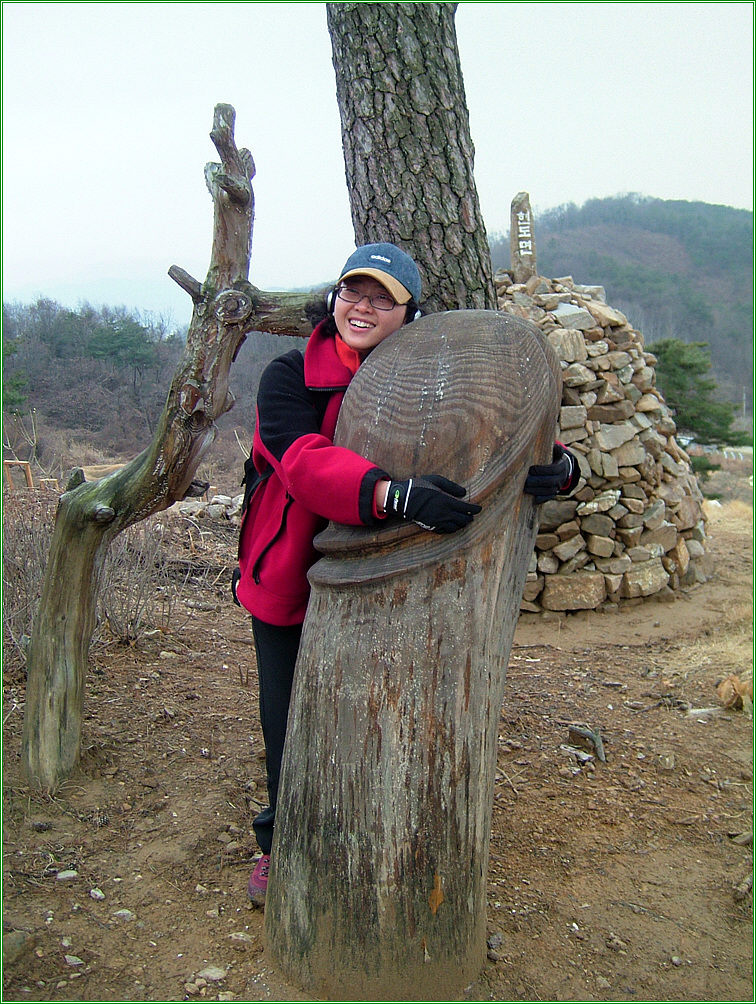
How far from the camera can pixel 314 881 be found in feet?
7.35

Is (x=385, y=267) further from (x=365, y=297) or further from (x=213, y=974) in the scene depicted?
(x=213, y=974)

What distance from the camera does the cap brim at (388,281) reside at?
2.40 metres

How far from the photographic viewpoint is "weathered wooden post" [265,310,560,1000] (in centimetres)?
218

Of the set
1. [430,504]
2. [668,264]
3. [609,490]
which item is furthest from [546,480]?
[668,264]

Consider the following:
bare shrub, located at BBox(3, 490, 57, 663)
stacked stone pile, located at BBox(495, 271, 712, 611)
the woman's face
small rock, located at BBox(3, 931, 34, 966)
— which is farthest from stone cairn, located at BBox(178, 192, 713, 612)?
small rock, located at BBox(3, 931, 34, 966)

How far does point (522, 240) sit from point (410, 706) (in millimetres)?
7034

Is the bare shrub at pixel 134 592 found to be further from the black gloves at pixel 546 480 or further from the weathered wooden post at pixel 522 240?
the weathered wooden post at pixel 522 240

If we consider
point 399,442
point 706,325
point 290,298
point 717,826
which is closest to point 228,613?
point 290,298

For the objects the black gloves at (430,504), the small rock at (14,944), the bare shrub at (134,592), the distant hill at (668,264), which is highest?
the distant hill at (668,264)

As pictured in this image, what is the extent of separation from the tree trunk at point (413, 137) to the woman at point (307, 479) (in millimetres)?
919

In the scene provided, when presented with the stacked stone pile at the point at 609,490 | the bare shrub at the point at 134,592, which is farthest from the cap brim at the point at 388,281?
the stacked stone pile at the point at 609,490

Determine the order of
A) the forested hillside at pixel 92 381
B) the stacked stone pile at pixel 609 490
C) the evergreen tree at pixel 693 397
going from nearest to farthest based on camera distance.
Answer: the stacked stone pile at pixel 609 490
the forested hillside at pixel 92 381
the evergreen tree at pixel 693 397

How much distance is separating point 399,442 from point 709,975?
190 centimetres

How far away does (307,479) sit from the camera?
7.18 ft
